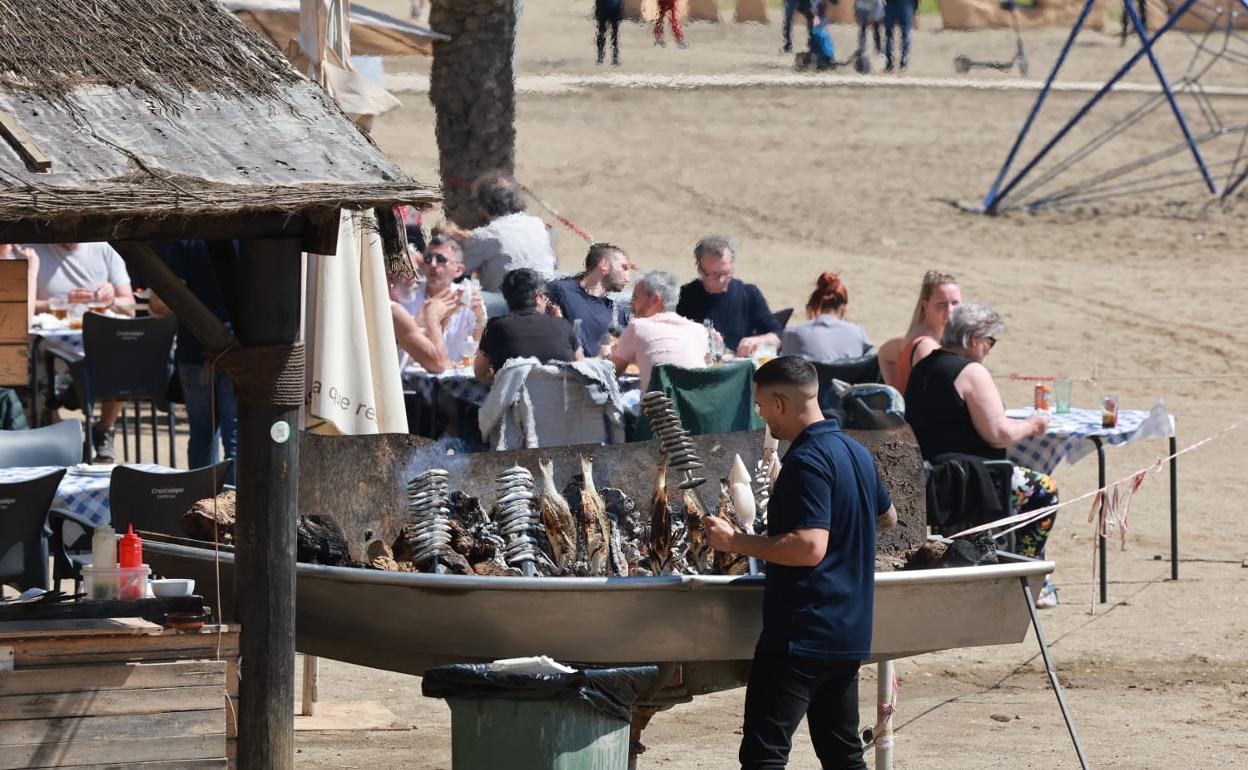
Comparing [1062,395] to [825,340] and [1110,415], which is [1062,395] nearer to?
[1110,415]

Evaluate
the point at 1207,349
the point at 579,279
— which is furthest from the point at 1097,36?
the point at 579,279

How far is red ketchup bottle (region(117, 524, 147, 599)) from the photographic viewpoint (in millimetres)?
5637

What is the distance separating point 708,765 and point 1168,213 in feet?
57.6

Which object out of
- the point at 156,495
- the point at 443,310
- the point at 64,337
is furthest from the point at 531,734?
the point at 64,337

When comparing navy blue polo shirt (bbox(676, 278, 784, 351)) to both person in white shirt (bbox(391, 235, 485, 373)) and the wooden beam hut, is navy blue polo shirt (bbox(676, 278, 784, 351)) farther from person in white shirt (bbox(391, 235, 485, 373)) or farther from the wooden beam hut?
the wooden beam hut

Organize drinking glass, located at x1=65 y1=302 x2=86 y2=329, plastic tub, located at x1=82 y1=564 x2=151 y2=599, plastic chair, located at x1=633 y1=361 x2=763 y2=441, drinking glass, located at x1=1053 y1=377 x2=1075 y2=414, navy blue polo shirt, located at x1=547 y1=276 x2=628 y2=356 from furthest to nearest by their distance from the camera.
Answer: drinking glass, located at x1=65 y1=302 x2=86 y2=329 → navy blue polo shirt, located at x1=547 y1=276 x2=628 y2=356 → drinking glass, located at x1=1053 y1=377 x2=1075 y2=414 → plastic chair, located at x1=633 y1=361 x2=763 y2=441 → plastic tub, located at x1=82 y1=564 x2=151 y2=599

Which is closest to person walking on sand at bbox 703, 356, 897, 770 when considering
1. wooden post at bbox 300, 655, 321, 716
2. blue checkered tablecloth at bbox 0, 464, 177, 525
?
wooden post at bbox 300, 655, 321, 716

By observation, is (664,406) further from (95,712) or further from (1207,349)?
(1207,349)

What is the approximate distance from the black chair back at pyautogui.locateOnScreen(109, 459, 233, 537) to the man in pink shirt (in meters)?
2.75

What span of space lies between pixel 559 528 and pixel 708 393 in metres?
3.00

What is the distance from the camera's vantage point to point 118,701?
5387 mm

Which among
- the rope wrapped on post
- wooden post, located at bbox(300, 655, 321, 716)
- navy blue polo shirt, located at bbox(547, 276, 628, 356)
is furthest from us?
navy blue polo shirt, located at bbox(547, 276, 628, 356)

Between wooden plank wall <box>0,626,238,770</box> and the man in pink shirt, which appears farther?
the man in pink shirt

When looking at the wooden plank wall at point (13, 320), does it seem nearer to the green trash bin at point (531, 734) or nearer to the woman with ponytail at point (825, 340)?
the green trash bin at point (531, 734)
